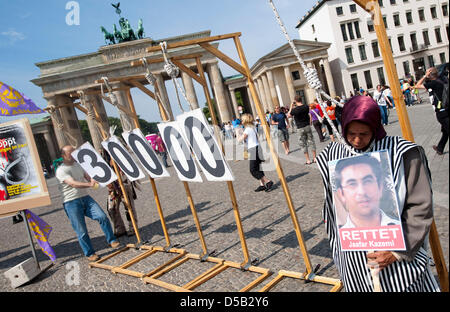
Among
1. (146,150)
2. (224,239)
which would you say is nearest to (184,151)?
(146,150)

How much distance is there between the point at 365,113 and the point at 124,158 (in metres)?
3.79

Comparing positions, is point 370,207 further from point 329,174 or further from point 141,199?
point 141,199

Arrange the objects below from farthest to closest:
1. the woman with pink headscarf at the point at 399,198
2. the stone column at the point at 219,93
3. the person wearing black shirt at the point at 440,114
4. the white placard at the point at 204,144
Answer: the stone column at the point at 219,93, the white placard at the point at 204,144, the woman with pink headscarf at the point at 399,198, the person wearing black shirt at the point at 440,114

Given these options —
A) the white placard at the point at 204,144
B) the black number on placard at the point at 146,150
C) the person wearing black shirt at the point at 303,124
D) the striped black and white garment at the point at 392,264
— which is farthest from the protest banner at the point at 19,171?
the person wearing black shirt at the point at 303,124

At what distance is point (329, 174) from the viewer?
1706mm

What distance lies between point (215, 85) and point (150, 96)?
111 ft

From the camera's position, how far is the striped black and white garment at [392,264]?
1.46 metres

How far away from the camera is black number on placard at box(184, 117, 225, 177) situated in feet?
9.71

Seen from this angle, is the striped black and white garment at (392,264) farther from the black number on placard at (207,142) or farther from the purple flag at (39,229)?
the purple flag at (39,229)

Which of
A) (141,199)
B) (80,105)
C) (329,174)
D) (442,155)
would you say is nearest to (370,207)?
(329,174)

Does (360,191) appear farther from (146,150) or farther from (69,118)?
(69,118)

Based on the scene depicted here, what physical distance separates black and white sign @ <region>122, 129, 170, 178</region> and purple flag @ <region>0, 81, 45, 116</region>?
2002mm

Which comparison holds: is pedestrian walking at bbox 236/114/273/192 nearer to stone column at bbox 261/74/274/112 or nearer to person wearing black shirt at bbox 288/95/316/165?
person wearing black shirt at bbox 288/95/316/165

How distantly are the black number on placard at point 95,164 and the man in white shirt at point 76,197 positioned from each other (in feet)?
0.43
